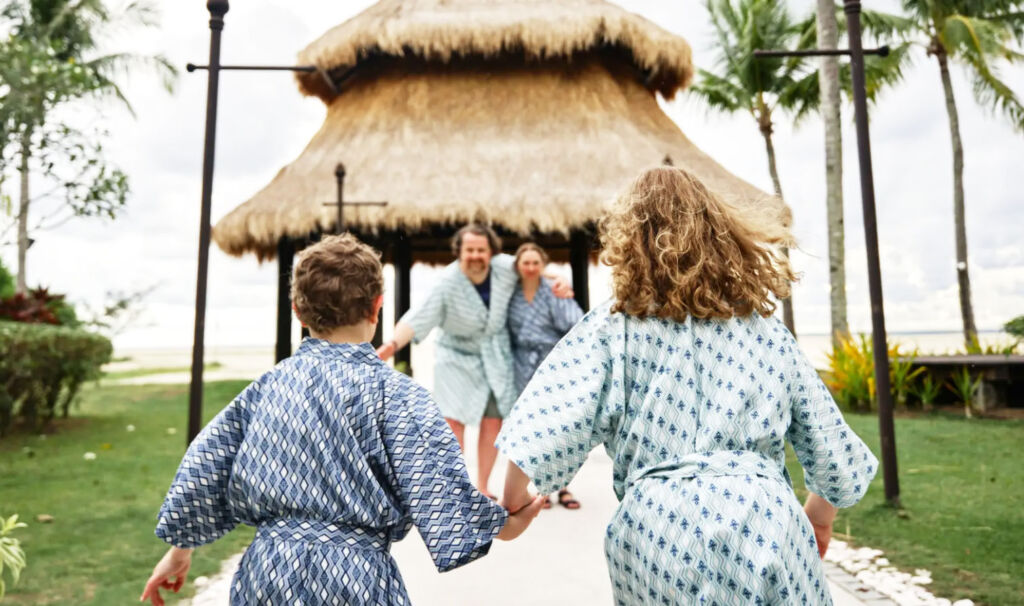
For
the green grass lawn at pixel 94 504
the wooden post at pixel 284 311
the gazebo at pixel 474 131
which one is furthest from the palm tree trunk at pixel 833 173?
the green grass lawn at pixel 94 504

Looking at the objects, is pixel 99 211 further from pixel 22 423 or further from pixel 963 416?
pixel 963 416

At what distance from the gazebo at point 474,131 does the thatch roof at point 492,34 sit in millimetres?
26

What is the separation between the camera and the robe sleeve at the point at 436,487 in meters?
1.75

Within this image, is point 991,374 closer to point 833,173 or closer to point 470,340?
point 833,173

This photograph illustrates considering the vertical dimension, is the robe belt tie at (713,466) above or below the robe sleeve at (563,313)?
below

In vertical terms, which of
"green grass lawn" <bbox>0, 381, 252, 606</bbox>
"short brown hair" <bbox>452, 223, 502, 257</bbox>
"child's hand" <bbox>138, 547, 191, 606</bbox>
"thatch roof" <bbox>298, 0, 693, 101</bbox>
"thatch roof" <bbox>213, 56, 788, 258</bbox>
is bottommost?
"green grass lawn" <bbox>0, 381, 252, 606</bbox>

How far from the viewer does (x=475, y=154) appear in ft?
40.3

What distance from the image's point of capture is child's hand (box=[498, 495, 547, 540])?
72.3 inches

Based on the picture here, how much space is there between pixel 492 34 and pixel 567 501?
30.3 feet

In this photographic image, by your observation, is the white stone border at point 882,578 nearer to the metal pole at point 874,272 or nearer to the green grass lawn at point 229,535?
the green grass lawn at point 229,535

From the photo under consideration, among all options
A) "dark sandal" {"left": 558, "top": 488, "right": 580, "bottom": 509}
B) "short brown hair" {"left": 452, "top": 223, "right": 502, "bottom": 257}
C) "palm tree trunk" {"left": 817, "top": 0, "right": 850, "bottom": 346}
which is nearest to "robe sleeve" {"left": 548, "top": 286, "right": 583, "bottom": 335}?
"short brown hair" {"left": 452, "top": 223, "right": 502, "bottom": 257}

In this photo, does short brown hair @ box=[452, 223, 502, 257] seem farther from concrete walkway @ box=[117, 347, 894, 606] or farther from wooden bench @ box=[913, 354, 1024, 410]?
wooden bench @ box=[913, 354, 1024, 410]

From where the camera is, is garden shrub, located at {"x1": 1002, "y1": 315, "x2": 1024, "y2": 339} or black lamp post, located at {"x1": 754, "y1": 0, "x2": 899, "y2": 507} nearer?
black lamp post, located at {"x1": 754, "y1": 0, "x2": 899, "y2": 507}

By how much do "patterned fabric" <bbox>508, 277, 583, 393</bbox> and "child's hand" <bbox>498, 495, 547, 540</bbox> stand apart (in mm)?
3096
